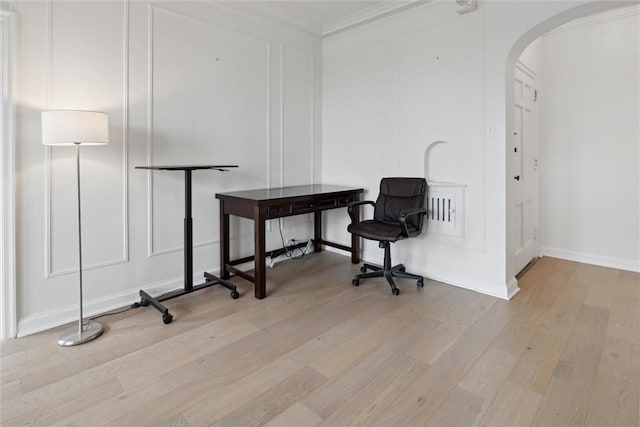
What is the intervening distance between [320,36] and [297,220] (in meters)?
2.17

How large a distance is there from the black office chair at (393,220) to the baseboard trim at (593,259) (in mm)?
1988

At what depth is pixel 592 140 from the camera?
396cm

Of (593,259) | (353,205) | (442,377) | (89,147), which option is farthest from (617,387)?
(89,147)

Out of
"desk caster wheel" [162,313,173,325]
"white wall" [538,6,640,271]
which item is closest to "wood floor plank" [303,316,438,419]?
"desk caster wheel" [162,313,173,325]

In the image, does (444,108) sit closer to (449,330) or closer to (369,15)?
(369,15)

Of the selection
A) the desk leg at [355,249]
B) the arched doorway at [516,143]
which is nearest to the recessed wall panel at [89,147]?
the desk leg at [355,249]

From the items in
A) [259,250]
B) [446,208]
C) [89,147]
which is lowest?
[259,250]

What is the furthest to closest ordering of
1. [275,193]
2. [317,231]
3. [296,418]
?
[317,231] < [275,193] < [296,418]

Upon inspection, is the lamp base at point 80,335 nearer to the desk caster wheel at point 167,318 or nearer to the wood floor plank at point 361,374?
the desk caster wheel at point 167,318

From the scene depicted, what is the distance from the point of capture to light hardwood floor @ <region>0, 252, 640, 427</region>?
172 centimetres

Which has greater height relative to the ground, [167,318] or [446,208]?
[446,208]

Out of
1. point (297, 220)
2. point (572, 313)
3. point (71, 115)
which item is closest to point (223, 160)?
point (297, 220)

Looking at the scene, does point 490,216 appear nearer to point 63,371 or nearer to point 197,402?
point 197,402

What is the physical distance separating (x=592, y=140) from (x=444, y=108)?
188 centimetres
